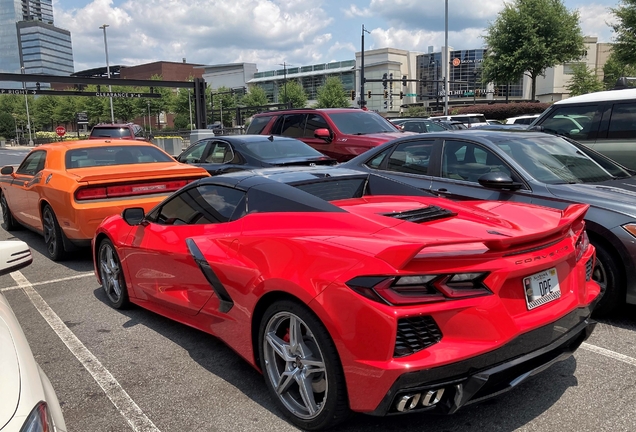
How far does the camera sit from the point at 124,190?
6688mm

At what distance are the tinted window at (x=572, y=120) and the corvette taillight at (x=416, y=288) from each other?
555 centimetres

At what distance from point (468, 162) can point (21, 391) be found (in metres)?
4.78

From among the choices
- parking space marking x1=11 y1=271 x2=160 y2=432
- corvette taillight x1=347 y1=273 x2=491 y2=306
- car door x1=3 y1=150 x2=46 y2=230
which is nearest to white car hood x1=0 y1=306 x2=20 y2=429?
parking space marking x1=11 y1=271 x2=160 y2=432

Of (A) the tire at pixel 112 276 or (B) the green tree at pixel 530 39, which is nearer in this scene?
(A) the tire at pixel 112 276

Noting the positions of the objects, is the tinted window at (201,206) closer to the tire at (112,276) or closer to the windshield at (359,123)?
the tire at (112,276)

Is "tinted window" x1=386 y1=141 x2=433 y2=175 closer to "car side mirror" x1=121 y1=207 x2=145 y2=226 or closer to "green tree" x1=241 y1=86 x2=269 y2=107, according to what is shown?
"car side mirror" x1=121 y1=207 x2=145 y2=226

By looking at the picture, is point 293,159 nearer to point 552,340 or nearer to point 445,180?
point 445,180

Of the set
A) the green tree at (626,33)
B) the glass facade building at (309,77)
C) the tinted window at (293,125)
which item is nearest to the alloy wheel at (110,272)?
the tinted window at (293,125)

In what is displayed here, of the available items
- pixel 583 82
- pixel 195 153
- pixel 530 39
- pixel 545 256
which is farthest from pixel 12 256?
pixel 583 82

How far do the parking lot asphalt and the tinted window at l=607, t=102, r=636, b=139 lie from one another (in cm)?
321

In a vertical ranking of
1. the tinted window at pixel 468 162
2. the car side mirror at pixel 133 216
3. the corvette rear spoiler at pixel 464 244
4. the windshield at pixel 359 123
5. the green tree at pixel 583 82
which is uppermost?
the green tree at pixel 583 82

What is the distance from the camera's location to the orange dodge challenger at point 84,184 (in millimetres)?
6477

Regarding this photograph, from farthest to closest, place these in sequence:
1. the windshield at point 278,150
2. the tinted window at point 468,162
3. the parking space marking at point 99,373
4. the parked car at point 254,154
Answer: the windshield at point 278,150 → the parked car at point 254,154 → the tinted window at point 468,162 → the parking space marking at point 99,373

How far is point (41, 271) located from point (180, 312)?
3521 mm
